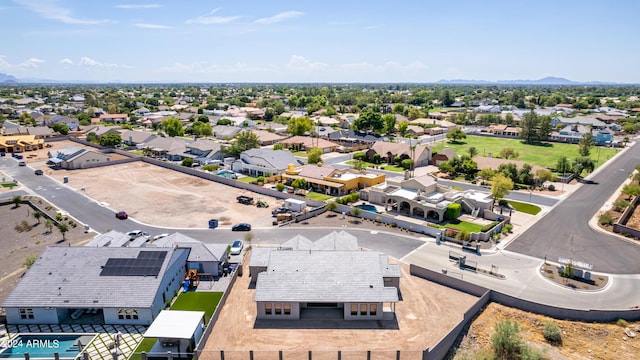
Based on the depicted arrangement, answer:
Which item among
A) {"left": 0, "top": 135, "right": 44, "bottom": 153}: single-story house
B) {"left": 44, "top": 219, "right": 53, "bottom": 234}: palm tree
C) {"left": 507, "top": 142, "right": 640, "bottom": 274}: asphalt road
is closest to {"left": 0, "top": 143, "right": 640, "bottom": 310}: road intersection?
{"left": 507, "top": 142, "right": 640, "bottom": 274}: asphalt road

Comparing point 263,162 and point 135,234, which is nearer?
point 135,234

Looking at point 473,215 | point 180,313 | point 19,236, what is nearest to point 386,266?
point 180,313

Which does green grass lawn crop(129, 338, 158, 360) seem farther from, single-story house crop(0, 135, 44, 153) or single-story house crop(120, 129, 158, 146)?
single-story house crop(0, 135, 44, 153)

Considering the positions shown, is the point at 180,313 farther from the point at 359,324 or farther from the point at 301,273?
the point at 359,324

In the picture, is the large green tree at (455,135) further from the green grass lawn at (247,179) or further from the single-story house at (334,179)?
the green grass lawn at (247,179)

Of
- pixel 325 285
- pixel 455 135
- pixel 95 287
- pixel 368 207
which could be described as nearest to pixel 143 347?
pixel 95 287

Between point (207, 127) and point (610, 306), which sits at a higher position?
point (207, 127)

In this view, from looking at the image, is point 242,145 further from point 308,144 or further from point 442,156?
point 442,156
